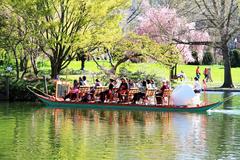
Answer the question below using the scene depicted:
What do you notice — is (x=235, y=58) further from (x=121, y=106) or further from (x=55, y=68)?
(x=121, y=106)

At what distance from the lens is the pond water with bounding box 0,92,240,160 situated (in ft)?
63.6

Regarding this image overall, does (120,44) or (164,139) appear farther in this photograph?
(120,44)

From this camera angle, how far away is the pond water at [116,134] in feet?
63.6

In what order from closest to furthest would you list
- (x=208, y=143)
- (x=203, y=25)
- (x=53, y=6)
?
(x=208, y=143) < (x=53, y=6) < (x=203, y=25)

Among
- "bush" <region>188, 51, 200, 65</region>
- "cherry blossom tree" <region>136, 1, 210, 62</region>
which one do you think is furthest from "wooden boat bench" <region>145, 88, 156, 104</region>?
"bush" <region>188, 51, 200, 65</region>

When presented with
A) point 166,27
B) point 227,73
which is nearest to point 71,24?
point 227,73

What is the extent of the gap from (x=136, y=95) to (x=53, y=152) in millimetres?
16098

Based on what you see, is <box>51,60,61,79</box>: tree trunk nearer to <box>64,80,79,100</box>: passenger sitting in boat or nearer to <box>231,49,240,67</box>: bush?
<box>64,80,79,100</box>: passenger sitting in boat

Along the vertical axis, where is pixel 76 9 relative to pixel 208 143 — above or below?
above

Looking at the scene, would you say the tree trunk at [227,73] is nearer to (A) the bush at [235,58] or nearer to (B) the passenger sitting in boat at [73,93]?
(B) the passenger sitting in boat at [73,93]

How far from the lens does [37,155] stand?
1873 cm

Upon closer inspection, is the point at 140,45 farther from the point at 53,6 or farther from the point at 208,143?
the point at 208,143

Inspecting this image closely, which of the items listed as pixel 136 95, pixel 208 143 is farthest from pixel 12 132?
pixel 136 95

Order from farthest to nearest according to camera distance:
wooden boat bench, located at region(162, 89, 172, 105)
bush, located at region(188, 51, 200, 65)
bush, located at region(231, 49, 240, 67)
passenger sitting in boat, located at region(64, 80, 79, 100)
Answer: bush, located at region(231, 49, 240, 67)
bush, located at region(188, 51, 200, 65)
passenger sitting in boat, located at region(64, 80, 79, 100)
wooden boat bench, located at region(162, 89, 172, 105)
